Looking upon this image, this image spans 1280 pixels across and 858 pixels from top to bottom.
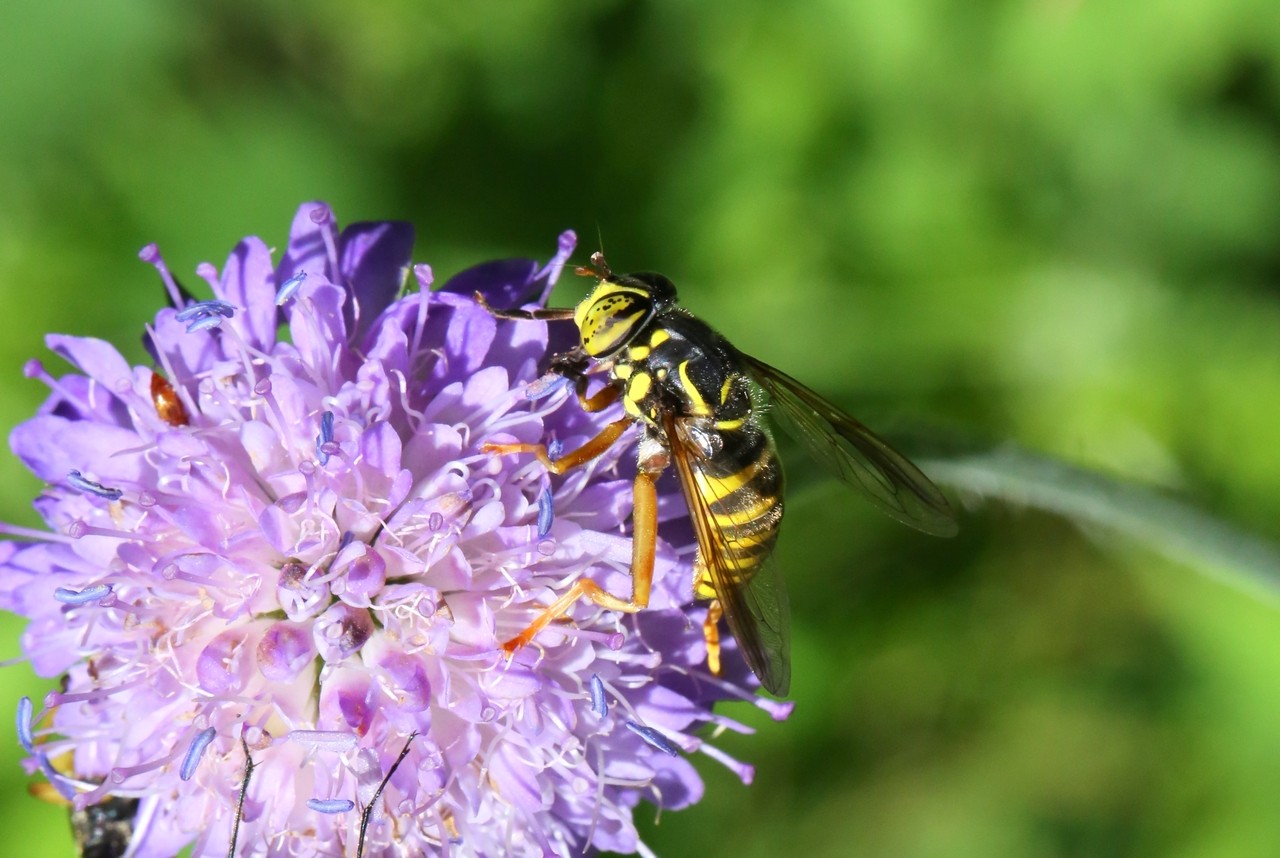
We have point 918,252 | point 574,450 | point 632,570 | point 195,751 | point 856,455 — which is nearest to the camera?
point 195,751

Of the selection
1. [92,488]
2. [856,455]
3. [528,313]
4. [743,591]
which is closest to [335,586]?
[92,488]

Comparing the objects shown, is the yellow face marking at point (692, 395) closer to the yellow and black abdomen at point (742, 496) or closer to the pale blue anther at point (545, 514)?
the yellow and black abdomen at point (742, 496)

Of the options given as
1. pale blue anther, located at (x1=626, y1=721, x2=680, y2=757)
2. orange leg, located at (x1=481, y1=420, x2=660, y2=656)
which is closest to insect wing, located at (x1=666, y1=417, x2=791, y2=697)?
orange leg, located at (x1=481, y1=420, x2=660, y2=656)

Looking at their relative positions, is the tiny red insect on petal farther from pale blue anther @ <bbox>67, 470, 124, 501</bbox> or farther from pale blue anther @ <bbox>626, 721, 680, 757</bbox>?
pale blue anther @ <bbox>626, 721, 680, 757</bbox>

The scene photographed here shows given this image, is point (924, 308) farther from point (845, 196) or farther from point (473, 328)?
point (473, 328)

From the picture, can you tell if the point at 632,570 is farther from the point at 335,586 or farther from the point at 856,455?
the point at 856,455

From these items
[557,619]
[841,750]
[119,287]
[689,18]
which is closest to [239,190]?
[119,287]
